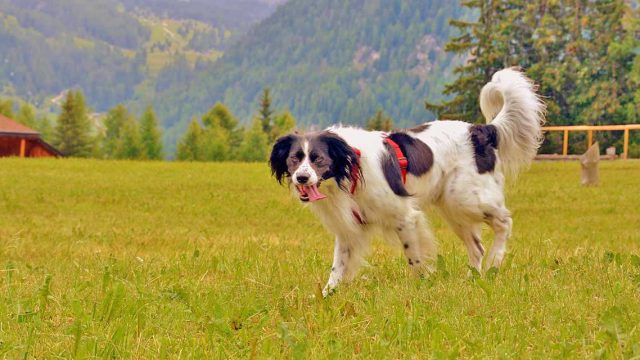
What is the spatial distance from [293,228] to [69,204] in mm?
7004

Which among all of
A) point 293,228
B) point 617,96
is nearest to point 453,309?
point 293,228

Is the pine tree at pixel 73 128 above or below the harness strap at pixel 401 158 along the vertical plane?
below

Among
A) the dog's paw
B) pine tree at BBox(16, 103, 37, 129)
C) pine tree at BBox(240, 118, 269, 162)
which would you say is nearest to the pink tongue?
the dog's paw

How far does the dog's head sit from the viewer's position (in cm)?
644

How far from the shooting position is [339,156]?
6.69 m

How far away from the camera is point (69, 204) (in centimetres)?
1931

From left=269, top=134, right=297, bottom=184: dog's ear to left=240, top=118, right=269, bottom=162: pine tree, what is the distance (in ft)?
292

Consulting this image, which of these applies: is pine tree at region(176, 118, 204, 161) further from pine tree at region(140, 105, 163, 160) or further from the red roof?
the red roof

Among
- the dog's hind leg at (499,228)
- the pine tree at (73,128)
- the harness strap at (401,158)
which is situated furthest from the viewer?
the pine tree at (73,128)

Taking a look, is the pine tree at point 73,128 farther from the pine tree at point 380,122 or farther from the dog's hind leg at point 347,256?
the dog's hind leg at point 347,256

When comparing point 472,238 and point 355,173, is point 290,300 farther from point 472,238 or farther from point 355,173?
point 472,238

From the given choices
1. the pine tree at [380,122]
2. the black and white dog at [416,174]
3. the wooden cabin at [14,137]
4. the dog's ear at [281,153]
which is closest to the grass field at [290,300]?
the black and white dog at [416,174]

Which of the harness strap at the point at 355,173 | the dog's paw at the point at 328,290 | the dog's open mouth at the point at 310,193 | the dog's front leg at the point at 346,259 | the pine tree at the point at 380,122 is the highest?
the harness strap at the point at 355,173

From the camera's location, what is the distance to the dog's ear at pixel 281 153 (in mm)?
6785
